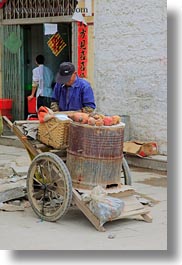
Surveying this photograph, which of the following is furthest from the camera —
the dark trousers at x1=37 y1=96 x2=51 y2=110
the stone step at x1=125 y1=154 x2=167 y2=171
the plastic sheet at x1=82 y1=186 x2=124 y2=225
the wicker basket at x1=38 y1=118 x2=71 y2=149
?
the dark trousers at x1=37 y1=96 x2=51 y2=110

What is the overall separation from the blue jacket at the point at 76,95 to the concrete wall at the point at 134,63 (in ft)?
9.16

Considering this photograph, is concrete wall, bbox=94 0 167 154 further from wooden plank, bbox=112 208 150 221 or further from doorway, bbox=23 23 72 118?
wooden plank, bbox=112 208 150 221

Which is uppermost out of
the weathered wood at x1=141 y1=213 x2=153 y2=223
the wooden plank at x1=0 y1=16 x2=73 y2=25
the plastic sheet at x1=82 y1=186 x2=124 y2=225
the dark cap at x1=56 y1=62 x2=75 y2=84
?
the wooden plank at x1=0 y1=16 x2=73 y2=25

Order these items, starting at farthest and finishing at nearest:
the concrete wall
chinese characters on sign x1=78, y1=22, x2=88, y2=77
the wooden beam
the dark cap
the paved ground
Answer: the wooden beam < chinese characters on sign x1=78, y1=22, x2=88, y2=77 < the concrete wall < the dark cap < the paved ground

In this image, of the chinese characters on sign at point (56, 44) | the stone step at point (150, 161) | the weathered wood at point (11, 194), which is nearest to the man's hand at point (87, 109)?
the weathered wood at point (11, 194)

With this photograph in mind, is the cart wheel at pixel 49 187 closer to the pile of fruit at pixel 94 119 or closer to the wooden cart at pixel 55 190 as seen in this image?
the wooden cart at pixel 55 190

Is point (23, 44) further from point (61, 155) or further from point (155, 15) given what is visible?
point (61, 155)

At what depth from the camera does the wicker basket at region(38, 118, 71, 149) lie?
6.14 metres

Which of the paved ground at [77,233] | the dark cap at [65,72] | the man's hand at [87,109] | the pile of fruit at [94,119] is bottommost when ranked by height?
the paved ground at [77,233]

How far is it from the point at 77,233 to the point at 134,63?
14.8 feet

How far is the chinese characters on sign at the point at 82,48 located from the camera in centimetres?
1048

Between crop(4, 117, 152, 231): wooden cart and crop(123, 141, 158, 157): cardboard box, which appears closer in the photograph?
crop(4, 117, 152, 231): wooden cart

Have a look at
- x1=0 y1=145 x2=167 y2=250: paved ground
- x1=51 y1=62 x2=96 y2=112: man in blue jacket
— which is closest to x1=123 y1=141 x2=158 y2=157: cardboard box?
x1=0 y1=145 x2=167 y2=250: paved ground

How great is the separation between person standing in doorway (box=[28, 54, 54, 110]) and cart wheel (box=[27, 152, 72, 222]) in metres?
5.38
